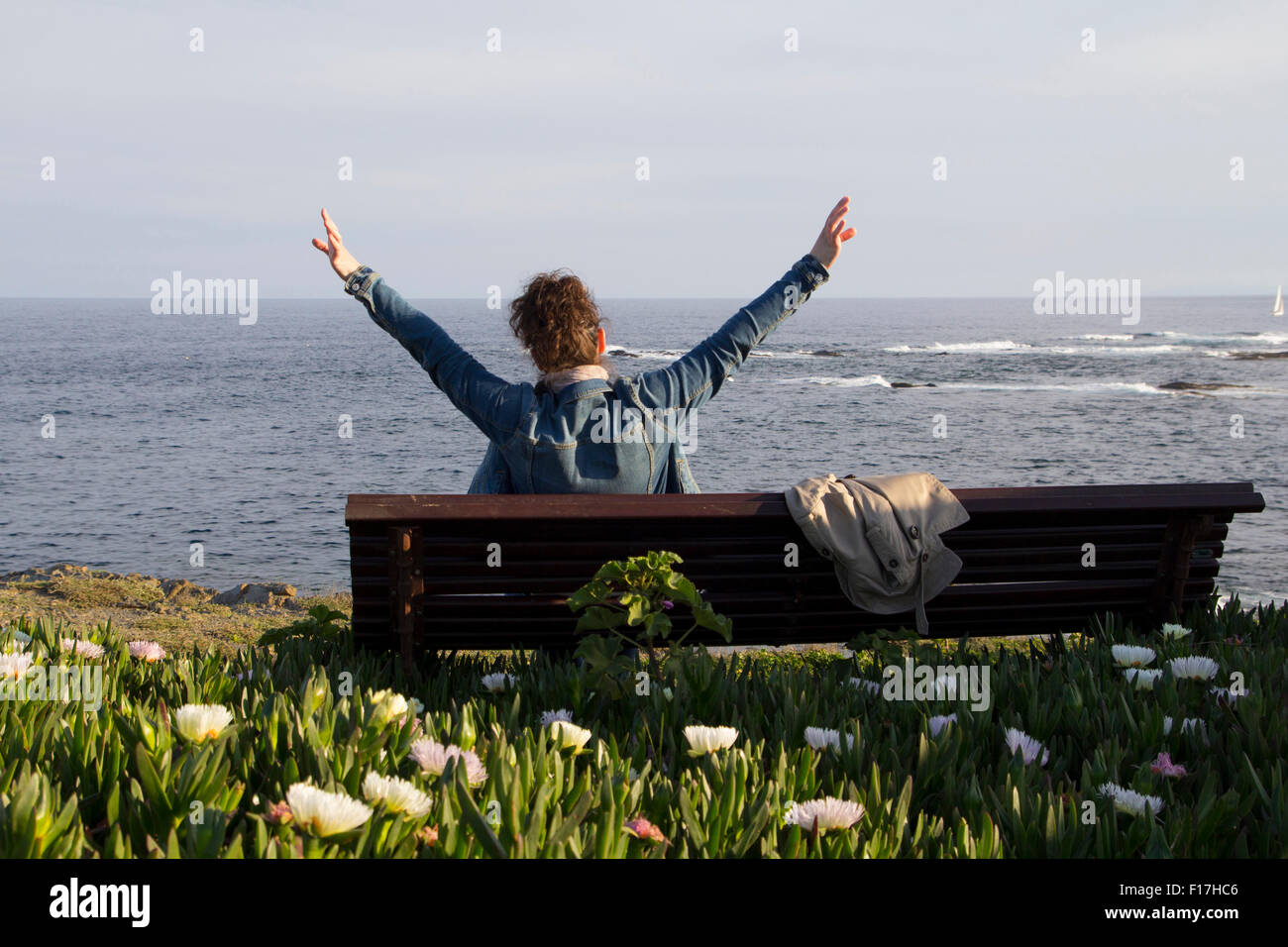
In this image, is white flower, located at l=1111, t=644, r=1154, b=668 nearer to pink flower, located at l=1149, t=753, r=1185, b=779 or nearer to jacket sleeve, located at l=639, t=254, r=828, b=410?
pink flower, located at l=1149, t=753, r=1185, b=779

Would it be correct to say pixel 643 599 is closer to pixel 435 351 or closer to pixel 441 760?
pixel 435 351

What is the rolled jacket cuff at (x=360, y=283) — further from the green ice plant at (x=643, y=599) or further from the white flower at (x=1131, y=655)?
the white flower at (x=1131, y=655)

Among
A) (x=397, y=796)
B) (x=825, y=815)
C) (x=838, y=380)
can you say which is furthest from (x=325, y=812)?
(x=838, y=380)

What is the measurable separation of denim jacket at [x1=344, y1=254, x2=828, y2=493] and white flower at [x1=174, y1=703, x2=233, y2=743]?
2.19m

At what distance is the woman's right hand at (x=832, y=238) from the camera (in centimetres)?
472

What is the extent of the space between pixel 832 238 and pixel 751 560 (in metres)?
1.37

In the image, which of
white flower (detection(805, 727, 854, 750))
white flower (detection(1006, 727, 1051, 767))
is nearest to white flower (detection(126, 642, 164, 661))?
white flower (detection(805, 727, 854, 750))

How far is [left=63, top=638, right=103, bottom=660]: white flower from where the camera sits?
148 inches

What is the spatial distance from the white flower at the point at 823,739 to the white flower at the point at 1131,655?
1402 millimetres

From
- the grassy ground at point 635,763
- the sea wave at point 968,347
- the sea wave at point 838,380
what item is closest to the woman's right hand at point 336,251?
the grassy ground at point 635,763

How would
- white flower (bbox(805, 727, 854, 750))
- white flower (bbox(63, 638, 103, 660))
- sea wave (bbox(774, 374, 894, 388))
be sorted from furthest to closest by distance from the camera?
sea wave (bbox(774, 374, 894, 388)) → white flower (bbox(63, 638, 103, 660)) → white flower (bbox(805, 727, 854, 750))

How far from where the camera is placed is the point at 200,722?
249 centimetres

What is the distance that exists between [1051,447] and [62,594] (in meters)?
25.3
